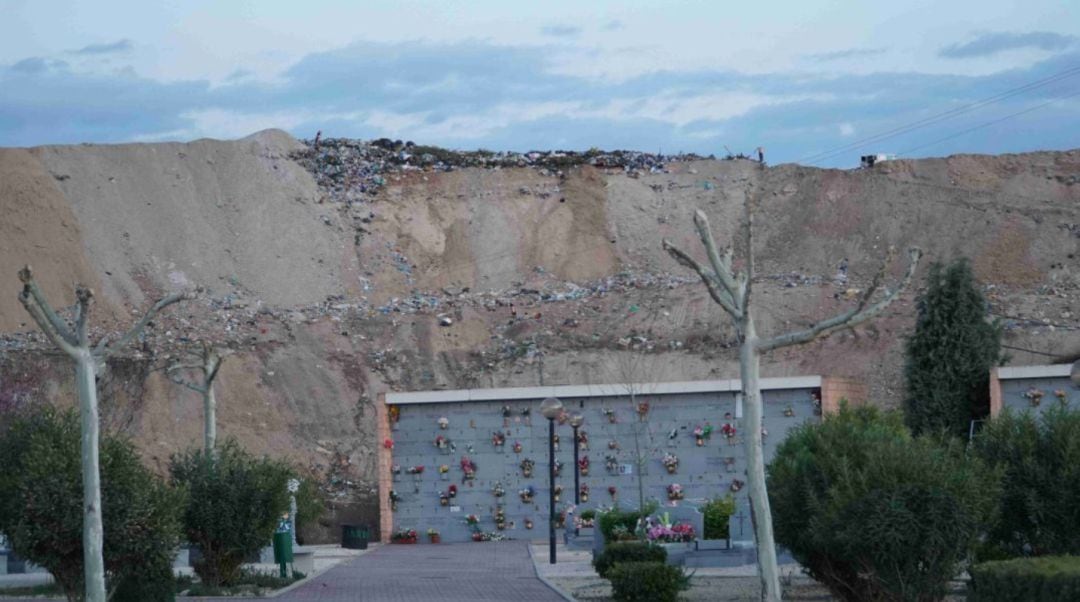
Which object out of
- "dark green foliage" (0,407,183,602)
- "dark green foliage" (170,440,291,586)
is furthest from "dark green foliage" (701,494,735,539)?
"dark green foliage" (0,407,183,602)

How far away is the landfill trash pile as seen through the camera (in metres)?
70.4

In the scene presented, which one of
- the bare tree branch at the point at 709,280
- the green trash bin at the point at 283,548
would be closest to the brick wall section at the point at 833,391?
the green trash bin at the point at 283,548

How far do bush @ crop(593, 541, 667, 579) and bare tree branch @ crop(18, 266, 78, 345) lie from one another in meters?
8.15

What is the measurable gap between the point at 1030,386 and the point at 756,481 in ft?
53.3

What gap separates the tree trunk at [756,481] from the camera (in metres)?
16.4

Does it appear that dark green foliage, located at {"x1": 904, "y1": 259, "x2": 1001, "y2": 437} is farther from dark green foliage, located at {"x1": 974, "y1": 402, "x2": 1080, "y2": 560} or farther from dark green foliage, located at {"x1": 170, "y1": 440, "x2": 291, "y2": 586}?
dark green foliage, located at {"x1": 170, "y1": 440, "x2": 291, "y2": 586}

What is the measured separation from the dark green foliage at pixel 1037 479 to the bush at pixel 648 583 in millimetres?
3767

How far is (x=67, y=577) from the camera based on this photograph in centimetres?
1859

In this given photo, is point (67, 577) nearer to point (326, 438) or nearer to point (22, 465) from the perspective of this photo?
point (22, 465)

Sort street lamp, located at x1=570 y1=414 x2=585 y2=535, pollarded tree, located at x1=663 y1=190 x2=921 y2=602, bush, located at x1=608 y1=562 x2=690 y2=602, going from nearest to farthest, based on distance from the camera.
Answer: pollarded tree, located at x1=663 y1=190 x2=921 y2=602 < bush, located at x1=608 y1=562 x2=690 y2=602 < street lamp, located at x1=570 y1=414 x2=585 y2=535

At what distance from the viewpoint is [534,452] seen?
36.0 m

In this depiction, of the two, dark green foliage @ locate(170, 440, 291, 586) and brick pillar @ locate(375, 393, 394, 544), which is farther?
brick pillar @ locate(375, 393, 394, 544)

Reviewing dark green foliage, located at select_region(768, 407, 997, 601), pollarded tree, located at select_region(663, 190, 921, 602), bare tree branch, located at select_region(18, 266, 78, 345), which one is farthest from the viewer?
dark green foliage, located at select_region(768, 407, 997, 601)

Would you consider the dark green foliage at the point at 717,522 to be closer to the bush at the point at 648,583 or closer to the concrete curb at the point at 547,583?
the concrete curb at the point at 547,583
